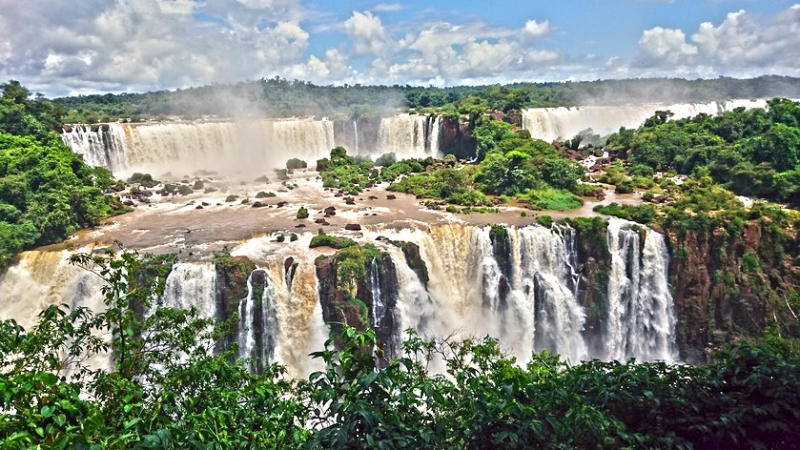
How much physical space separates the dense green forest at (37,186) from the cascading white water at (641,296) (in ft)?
76.5

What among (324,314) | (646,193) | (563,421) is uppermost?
(563,421)

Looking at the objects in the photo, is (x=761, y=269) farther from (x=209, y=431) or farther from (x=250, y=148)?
(x=250, y=148)

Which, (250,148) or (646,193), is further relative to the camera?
(250,148)

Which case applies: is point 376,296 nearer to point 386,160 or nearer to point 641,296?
point 641,296

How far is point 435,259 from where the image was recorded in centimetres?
2188

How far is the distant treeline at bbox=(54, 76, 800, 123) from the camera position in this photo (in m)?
49.6

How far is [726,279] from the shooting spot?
2336cm

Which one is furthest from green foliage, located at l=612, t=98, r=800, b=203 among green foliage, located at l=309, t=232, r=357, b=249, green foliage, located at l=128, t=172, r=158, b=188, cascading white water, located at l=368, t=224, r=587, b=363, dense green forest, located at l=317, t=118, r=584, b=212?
green foliage, located at l=128, t=172, r=158, b=188

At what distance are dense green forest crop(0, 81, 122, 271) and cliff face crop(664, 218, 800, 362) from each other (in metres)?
26.1

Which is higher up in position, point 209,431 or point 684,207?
point 209,431

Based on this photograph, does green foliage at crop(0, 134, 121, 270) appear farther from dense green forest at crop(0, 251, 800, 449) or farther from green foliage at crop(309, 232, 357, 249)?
dense green forest at crop(0, 251, 800, 449)

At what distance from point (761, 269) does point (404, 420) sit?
2468 centimetres

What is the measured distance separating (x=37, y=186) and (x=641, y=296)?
26.8 meters

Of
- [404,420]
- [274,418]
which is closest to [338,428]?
[404,420]
